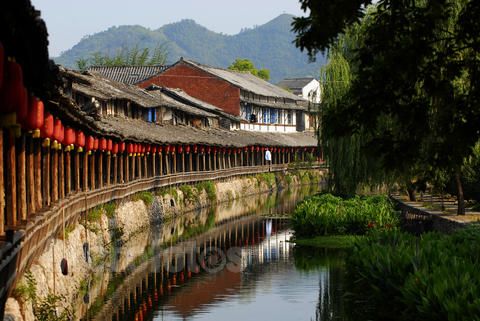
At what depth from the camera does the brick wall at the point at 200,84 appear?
9062 centimetres

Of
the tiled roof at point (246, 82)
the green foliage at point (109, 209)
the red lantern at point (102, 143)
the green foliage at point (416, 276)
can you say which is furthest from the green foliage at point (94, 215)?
the tiled roof at point (246, 82)

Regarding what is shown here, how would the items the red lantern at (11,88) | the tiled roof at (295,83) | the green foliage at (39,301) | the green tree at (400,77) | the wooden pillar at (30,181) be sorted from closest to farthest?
the red lantern at (11,88) → the green tree at (400,77) → the green foliage at (39,301) → the wooden pillar at (30,181) → the tiled roof at (295,83)

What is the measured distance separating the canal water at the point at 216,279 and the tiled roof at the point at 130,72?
48.9 metres

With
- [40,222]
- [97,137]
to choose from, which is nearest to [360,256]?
[40,222]

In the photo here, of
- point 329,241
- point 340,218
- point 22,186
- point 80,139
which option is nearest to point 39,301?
point 22,186

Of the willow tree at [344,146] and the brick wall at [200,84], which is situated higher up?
the brick wall at [200,84]

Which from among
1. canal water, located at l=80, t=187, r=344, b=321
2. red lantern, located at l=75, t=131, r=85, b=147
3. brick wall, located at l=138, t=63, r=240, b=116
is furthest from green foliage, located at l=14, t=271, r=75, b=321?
brick wall, located at l=138, t=63, r=240, b=116

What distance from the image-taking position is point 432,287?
1794cm

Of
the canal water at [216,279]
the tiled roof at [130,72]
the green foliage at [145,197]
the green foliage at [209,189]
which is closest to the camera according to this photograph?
the canal water at [216,279]

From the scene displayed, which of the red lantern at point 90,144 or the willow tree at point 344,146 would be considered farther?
the willow tree at point 344,146

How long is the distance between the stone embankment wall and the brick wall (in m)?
22.3

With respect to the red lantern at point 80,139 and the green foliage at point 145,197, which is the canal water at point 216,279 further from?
the red lantern at point 80,139

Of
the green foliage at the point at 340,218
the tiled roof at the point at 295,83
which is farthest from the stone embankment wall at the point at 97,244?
the tiled roof at the point at 295,83

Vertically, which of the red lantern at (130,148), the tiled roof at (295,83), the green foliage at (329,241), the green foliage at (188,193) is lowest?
the green foliage at (329,241)
